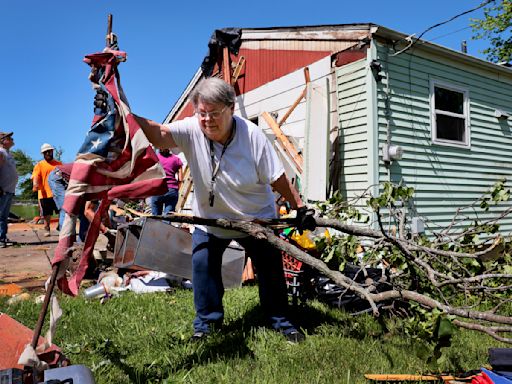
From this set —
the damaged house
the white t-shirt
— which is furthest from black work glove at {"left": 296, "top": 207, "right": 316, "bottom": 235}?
the damaged house

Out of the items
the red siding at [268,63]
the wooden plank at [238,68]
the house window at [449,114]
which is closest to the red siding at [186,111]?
the red siding at [268,63]

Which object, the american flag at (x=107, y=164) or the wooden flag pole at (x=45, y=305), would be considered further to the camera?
the american flag at (x=107, y=164)

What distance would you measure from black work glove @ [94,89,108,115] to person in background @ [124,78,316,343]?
207 mm

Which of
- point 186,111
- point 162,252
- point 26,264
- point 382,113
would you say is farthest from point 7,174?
point 382,113

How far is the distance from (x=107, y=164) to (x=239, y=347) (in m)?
1.52

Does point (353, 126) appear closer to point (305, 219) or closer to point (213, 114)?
point (305, 219)

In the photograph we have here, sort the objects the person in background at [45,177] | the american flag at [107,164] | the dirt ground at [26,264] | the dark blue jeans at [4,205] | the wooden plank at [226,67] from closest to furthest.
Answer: the american flag at [107,164], the dirt ground at [26,264], the dark blue jeans at [4,205], the person in background at [45,177], the wooden plank at [226,67]

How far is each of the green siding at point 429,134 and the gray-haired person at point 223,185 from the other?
4.55m

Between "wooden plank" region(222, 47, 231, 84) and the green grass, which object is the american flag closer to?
the green grass

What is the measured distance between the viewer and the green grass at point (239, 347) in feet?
7.53

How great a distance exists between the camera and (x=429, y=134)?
7809 millimetres

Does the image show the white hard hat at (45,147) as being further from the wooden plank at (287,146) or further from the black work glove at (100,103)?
the black work glove at (100,103)

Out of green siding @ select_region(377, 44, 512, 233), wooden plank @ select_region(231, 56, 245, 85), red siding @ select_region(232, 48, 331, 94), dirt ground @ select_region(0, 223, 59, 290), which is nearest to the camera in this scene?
dirt ground @ select_region(0, 223, 59, 290)

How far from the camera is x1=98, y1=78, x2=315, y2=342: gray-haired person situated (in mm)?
2480
